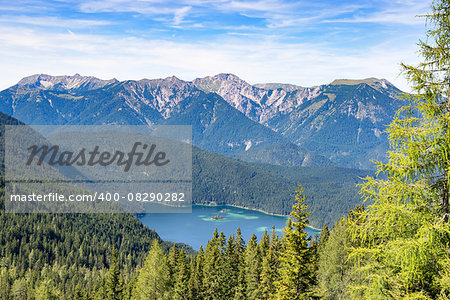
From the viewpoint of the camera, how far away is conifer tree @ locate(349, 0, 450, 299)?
13.1 m

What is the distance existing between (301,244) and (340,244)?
2136cm

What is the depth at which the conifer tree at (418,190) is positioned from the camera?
1305 cm

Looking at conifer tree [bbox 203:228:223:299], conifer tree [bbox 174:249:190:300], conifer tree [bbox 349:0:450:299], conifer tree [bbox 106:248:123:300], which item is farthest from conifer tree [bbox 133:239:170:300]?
conifer tree [bbox 349:0:450:299]

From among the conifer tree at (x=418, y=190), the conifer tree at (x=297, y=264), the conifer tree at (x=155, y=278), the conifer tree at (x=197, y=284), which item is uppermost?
the conifer tree at (x=418, y=190)

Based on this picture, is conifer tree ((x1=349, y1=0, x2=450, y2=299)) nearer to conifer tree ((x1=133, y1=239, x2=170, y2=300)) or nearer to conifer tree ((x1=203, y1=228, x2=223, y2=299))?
conifer tree ((x1=133, y1=239, x2=170, y2=300))

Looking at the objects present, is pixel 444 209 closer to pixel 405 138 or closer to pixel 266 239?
pixel 405 138

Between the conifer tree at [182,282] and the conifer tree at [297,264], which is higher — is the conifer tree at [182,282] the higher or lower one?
the lower one

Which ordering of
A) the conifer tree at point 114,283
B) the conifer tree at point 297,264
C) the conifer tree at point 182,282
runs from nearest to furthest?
the conifer tree at point 297,264 → the conifer tree at point 114,283 → the conifer tree at point 182,282

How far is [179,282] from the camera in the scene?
5747 cm

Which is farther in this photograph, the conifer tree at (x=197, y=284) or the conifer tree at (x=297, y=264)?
the conifer tree at (x=197, y=284)

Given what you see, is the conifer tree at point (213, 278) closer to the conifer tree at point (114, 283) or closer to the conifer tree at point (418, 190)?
the conifer tree at point (114, 283)

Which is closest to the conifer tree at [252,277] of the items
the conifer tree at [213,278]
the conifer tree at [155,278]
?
the conifer tree at [213,278]

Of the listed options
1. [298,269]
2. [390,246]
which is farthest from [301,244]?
[390,246]

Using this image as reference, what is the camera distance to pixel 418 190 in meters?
13.4
